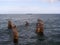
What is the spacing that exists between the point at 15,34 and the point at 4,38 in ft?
16.6

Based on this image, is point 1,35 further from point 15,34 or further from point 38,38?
point 15,34

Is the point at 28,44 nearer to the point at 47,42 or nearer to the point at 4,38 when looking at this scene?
the point at 47,42

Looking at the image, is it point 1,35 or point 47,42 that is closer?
point 47,42

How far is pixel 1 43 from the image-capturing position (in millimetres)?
17312

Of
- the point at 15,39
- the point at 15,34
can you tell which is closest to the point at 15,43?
the point at 15,39

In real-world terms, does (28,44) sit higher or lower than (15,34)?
lower

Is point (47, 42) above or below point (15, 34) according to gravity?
below

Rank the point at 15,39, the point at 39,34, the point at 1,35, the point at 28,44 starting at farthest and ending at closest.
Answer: the point at 1,35
the point at 39,34
the point at 28,44
the point at 15,39

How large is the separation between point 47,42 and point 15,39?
3.39 m

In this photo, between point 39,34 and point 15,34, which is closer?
point 15,34

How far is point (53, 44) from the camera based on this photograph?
16.9 metres

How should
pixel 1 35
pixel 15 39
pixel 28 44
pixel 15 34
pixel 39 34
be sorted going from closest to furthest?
pixel 15 34 < pixel 15 39 < pixel 28 44 < pixel 39 34 < pixel 1 35

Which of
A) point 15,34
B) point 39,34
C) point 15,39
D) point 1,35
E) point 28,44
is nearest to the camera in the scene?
point 15,34

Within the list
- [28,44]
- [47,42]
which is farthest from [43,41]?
[28,44]
